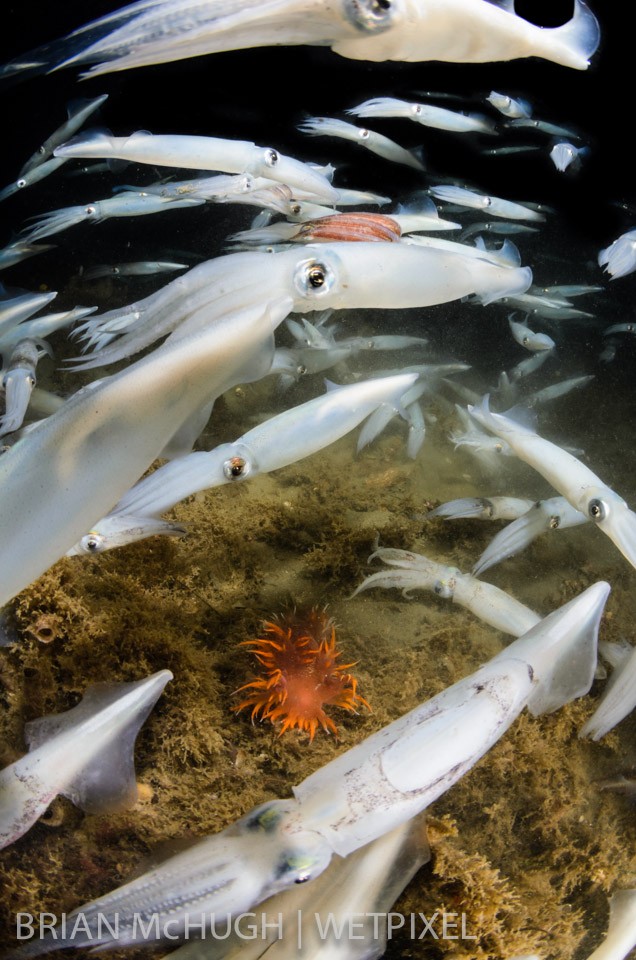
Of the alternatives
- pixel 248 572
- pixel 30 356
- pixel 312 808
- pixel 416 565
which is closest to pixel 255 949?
pixel 312 808

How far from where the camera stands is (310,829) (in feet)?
6.04

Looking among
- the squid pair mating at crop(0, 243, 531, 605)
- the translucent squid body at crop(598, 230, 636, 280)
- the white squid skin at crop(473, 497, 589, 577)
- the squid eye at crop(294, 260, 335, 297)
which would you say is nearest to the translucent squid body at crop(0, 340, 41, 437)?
the squid pair mating at crop(0, 243, 531, 605)

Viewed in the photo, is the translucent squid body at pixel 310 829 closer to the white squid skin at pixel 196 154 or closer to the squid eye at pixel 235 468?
the squid eye at pixel 235 468

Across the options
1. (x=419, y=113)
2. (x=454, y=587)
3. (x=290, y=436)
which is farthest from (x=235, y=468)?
(x=419, y=113)

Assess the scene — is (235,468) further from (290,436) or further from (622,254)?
(622,254)

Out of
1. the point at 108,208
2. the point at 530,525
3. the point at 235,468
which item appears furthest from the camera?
the point at 108,208

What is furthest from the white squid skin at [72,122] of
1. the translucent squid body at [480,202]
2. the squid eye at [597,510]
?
the squid eye at [597,510]

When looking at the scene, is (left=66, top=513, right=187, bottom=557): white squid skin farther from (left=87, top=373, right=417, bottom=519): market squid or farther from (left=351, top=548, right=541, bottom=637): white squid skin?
(left=351, top=548, right=541, bottom=637): white squid skin

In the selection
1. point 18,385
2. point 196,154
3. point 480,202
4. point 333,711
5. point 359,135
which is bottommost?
point 333,711

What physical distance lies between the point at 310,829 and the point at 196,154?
3.68 meters

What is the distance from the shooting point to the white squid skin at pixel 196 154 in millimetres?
3375

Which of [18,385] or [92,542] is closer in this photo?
[92,542]

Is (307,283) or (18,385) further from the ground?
(307,283)

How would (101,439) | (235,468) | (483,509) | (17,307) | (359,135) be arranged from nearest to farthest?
(101,439), (235,468), (17,307), (483,509), (359,135)
